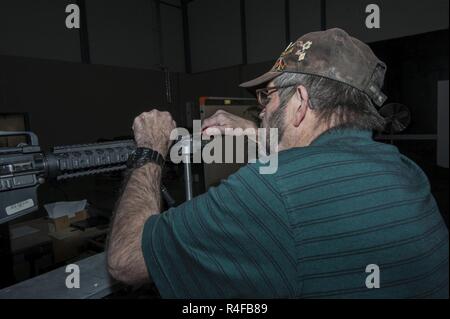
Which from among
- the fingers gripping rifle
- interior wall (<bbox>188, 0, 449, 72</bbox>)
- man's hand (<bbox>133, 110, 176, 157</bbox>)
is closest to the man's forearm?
man's hand (<bbox>133, 110, 176, 157</bbox>)

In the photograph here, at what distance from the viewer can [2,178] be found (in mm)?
843

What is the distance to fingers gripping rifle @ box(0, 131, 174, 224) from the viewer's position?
853 mm

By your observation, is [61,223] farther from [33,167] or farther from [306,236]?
[306,236]

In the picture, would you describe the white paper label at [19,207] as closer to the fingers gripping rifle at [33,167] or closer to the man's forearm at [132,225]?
the fingers gripping rifle at [33,167]

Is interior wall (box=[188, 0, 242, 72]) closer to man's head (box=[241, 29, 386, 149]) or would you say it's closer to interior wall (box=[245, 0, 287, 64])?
interior wall (box=[245, 0, 287, 64])

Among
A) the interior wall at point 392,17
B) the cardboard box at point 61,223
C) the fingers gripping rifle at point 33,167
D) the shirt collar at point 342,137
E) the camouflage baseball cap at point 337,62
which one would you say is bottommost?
the cardboard box at point 61,223

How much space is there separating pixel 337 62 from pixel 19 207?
91 centimetres

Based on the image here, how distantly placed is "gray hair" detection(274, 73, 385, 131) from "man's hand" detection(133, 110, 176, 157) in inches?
17.0

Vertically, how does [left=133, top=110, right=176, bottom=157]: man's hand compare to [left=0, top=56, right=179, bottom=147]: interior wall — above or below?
below

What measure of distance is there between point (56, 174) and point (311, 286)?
0.77 meters

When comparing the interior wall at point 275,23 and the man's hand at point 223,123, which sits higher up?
the interior wall at point 275,23

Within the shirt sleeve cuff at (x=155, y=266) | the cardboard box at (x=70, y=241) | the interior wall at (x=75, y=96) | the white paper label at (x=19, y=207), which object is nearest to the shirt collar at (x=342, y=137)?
the shirt sleeve cuff at (x=155, y=266)

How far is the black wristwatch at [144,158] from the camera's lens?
2.88ft
